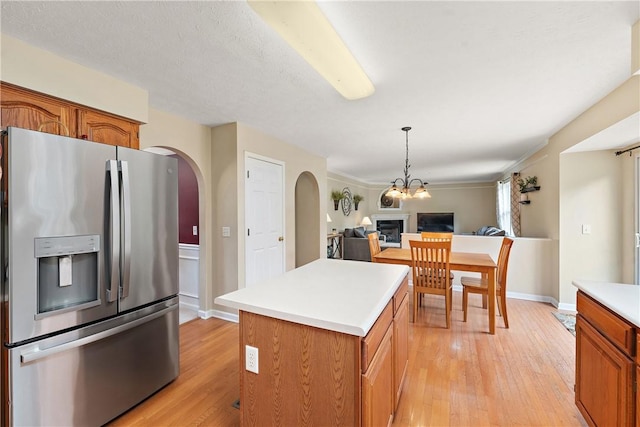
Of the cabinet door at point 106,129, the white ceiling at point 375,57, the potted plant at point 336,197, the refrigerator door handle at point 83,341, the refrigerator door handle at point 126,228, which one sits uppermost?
the white ceiling at point 375,57

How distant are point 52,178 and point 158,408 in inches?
62.2

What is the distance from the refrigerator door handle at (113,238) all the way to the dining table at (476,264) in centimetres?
275

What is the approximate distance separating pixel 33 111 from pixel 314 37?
1.88 meters

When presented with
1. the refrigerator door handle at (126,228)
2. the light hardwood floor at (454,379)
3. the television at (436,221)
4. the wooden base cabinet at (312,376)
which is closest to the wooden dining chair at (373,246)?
the light hardwood floor at (454,379)

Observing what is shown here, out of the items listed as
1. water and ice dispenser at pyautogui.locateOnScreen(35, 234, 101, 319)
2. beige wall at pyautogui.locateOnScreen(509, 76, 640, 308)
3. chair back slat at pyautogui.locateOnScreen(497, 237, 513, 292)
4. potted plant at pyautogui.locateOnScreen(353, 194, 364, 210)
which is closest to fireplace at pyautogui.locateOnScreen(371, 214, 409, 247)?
potted plant at pyautogui.locateOnScreen(353, 194, 364, 210)

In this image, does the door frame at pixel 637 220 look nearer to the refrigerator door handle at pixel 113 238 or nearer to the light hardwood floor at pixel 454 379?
the light hardwood floor at pixel 454 379

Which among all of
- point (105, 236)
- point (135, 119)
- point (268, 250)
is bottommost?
point (268, 250)

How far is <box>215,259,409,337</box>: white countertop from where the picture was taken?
3.70ft

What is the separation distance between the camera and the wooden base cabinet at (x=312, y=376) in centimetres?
110

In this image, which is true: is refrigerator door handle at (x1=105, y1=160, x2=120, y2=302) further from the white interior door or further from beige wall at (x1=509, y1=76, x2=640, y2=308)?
beige wall at (x1=509, y1=76, x2=640, y2=308)

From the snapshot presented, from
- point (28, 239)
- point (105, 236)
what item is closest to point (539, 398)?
point (105, 236)

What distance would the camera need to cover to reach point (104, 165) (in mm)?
1647

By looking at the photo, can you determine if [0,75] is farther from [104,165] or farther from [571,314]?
[571,314]

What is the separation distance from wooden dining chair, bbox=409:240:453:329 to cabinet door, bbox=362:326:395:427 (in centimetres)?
171
